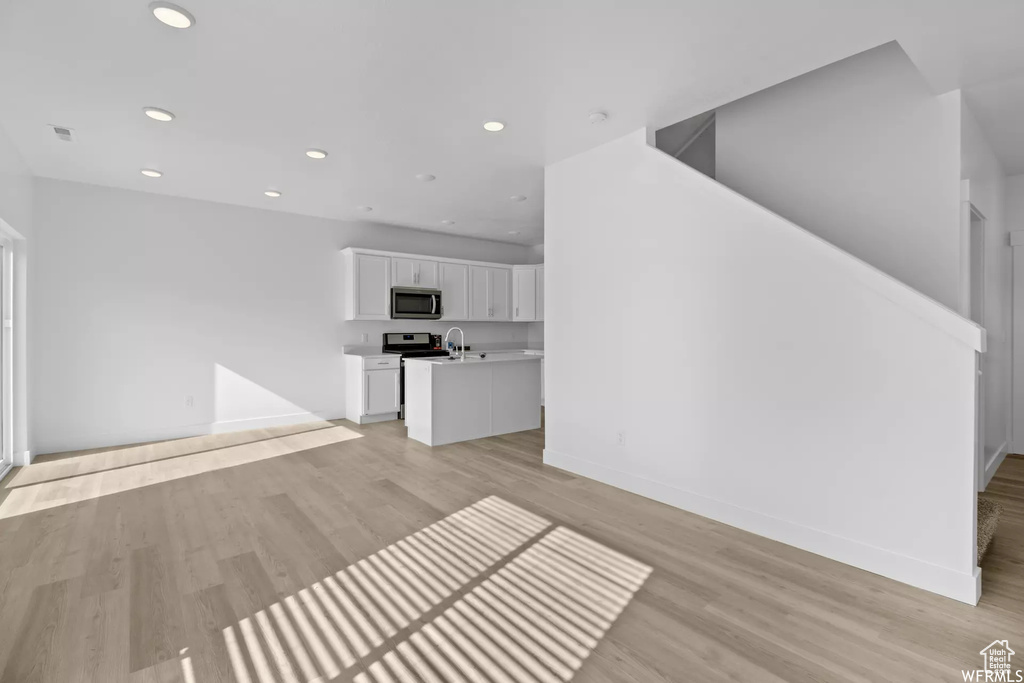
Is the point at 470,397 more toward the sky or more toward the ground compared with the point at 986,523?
more toward the sky

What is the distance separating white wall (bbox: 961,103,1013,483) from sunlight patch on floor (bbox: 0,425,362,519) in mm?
5707

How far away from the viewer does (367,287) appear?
6.47 m

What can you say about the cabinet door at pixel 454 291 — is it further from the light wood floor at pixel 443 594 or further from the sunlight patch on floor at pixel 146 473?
the light wood floor at pixel 443 594

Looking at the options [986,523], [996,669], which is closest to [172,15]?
[996,669]

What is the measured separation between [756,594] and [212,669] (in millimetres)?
2262

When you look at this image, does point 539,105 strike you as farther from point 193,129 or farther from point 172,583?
point 172,583

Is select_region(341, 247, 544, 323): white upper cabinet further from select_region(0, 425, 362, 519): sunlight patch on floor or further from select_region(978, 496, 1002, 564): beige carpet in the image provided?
select_region(978, 496, 1002, 564): beige carpet

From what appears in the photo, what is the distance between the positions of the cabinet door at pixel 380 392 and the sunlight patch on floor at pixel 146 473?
2.22 feet

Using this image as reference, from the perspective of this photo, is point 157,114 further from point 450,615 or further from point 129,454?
point 450,615

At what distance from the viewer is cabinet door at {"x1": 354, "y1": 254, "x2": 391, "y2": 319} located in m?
6.40

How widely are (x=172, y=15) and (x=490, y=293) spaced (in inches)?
222

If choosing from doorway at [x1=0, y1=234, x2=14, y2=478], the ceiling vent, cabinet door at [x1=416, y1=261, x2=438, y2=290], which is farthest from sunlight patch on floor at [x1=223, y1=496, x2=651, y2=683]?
cabinet door at [x1=416, y1=261, x2=438, y2=290]

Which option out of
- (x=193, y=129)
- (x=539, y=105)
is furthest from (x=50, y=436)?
(x=539, y=105)

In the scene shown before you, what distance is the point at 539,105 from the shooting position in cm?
320
